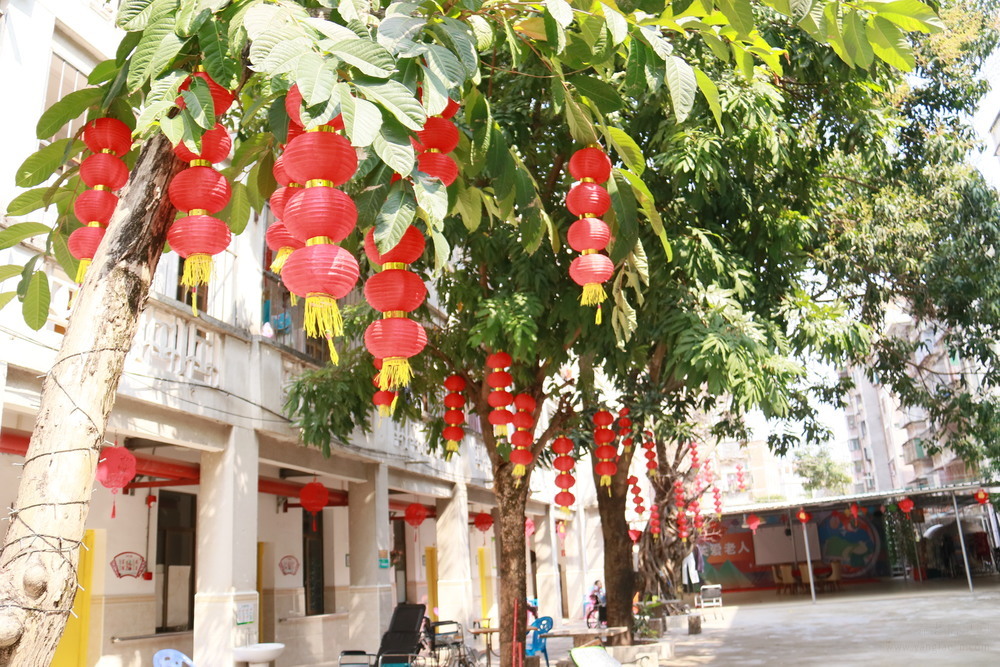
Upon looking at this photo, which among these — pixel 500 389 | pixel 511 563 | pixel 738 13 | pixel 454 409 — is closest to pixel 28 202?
pixel 738 13

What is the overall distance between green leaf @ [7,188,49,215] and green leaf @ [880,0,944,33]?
3406mm

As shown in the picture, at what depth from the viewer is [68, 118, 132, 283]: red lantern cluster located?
11.1 feet

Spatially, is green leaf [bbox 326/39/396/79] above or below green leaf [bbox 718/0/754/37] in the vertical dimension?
below

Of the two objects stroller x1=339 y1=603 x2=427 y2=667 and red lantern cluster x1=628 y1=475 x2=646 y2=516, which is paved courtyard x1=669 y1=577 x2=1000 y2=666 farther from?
stroller x1=339 y1=603 x2=427 y2=667

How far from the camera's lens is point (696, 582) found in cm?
2933

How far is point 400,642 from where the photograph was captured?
1085cm

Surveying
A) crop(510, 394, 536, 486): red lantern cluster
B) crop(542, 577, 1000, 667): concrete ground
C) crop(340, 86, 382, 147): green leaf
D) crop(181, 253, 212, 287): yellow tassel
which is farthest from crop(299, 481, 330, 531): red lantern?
crop(340, 86, 382, 147): green leaf

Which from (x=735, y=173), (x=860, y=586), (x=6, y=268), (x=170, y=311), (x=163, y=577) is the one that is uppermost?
(x=735, y=173)

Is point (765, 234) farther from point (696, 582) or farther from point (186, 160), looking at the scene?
point (696, 582)

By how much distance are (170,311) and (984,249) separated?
412 inches

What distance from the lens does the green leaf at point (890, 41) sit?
2.92 meters

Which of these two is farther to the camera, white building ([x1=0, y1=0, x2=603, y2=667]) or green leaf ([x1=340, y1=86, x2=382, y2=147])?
white building ([x1=0, y1=0, x2=603, y2=667])

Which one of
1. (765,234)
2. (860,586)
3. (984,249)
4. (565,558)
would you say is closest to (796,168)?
(765,234)

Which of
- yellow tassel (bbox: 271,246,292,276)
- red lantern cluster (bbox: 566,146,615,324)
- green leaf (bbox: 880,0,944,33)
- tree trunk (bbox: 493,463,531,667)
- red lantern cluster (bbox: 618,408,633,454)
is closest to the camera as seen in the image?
green leaf (bbox: 880,0,944,33)
